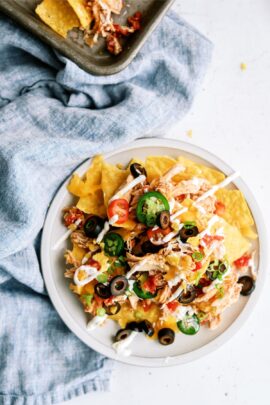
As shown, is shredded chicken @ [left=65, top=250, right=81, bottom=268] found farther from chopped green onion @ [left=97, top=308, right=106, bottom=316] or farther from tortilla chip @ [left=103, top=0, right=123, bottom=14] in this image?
tortilla chip @ [left=103, top=0, right=123, bottom=14]

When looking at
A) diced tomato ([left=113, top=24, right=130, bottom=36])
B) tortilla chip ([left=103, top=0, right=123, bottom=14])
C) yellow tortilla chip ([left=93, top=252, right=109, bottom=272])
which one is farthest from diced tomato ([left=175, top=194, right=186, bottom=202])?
tortilla chip ([left=103, top=0, right=123, bottom=14])

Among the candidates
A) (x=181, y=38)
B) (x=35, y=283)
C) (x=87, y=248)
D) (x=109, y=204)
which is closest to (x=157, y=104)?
(x=181, y=38)

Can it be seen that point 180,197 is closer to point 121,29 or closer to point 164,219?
point 164,219

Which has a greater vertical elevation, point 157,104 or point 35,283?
point 157,104

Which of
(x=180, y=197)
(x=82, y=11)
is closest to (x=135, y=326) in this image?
(x=180, y=197)

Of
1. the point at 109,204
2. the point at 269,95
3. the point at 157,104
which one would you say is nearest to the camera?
the point at 109,204

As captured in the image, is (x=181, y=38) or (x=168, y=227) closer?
(x=168, y=227)

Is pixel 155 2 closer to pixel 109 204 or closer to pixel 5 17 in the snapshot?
pixel 5 17

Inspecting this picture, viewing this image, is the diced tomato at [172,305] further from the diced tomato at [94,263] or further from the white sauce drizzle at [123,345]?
the diced tomato at [94,263]

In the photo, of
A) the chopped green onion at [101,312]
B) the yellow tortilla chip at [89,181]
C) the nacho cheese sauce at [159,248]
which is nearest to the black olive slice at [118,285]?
the nacho cheese sauce at [159,248]
